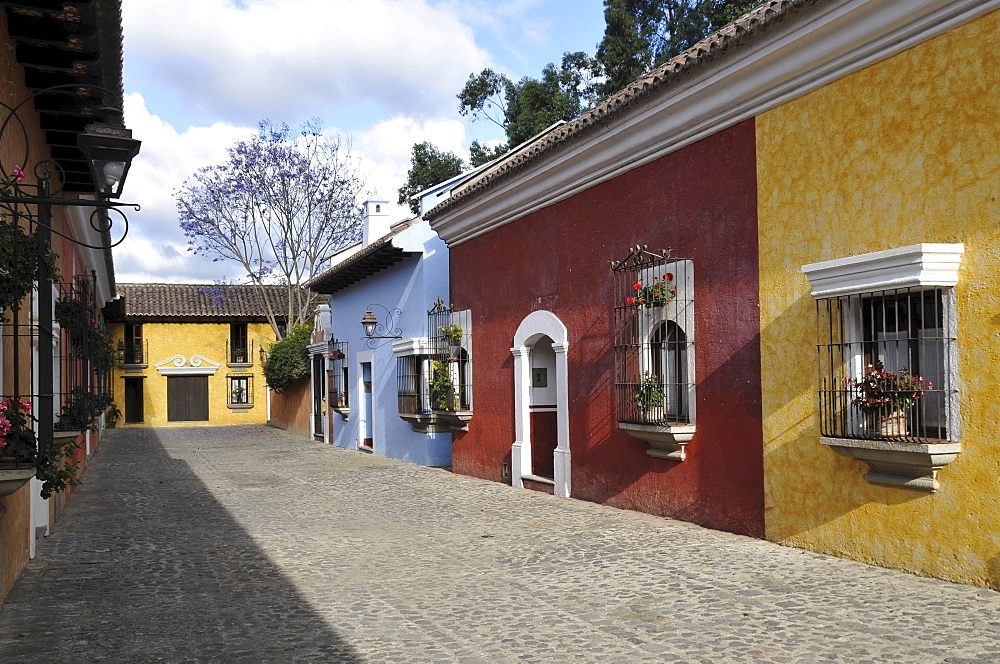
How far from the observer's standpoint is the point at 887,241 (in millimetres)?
6527

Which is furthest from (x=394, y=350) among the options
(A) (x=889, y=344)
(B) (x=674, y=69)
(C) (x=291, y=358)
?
(C) (x=291, y=358)

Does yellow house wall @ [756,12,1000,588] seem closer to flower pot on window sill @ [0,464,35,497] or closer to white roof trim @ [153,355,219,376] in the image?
flower pot on window sill @ [0,464,35,497]

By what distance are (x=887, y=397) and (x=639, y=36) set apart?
21.6 m

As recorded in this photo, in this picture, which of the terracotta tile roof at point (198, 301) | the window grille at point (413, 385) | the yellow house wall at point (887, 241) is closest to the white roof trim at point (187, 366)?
the terracotta tile roof at point (198, 301)

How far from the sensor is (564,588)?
254 inches

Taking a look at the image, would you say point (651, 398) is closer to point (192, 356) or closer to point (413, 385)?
point (413, 385)

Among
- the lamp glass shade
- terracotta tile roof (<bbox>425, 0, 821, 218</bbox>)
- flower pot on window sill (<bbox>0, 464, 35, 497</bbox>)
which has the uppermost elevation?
terracotta tile roof (<bbox>425, 0, 821, 218</bbox>)

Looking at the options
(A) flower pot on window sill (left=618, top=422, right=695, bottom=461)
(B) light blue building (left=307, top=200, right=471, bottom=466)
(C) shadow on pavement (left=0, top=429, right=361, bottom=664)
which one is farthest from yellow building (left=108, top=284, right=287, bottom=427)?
(A) flower pot on window sill (left=618, top=422, right=695, bottom=461)

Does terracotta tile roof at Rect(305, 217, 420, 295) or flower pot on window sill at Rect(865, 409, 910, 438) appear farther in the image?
terracotta tile roof at Rect(305, 217, 420, 295)

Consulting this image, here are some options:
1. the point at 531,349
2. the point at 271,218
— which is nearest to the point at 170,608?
the point at 531,349

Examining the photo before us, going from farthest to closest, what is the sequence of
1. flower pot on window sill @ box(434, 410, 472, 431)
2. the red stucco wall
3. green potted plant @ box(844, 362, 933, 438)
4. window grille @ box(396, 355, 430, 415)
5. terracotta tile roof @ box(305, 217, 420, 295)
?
terracotta tile roof @ box(305, 217, 420, 295) < window grille @ box(396, 355, 430, 415) < flower pot on window sill @ box(434, 410, 472, 431) < the red stucco wall < green potted plant @ box(844, 362, 933, 438)

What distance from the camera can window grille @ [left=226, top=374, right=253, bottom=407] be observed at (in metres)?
35.2

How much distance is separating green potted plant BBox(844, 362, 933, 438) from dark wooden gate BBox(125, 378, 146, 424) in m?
31.8

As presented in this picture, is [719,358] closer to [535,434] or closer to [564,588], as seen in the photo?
[564,588]
